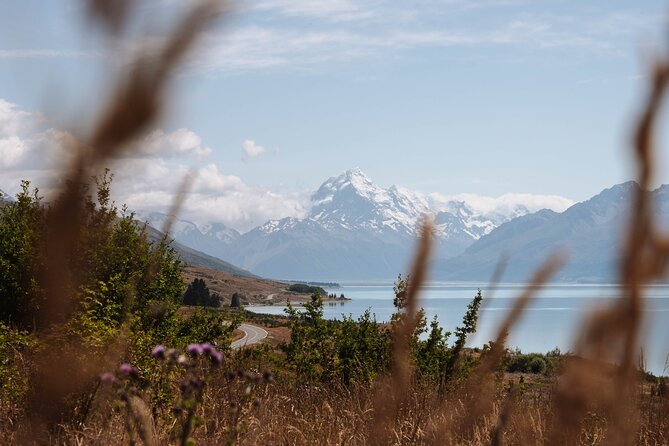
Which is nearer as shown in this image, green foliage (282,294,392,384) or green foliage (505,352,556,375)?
green foliage (282,294,392,384)

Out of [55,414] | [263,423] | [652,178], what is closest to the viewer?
[652,178]

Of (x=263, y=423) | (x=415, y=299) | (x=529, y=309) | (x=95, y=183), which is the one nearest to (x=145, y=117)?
(x=95, y=183)

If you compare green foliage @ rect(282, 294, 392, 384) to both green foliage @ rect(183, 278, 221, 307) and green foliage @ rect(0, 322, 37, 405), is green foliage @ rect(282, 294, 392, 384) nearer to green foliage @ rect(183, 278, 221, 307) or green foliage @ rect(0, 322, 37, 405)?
green foliage @ rect(0, 322, 37, 405)

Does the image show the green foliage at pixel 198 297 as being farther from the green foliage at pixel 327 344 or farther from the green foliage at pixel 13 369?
the green foliage at pixel 13 369

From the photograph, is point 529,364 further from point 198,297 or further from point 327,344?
point 198,297

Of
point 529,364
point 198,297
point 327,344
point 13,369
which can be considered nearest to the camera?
point 13,369

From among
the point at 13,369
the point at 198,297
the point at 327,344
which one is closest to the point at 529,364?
the point at 327,344

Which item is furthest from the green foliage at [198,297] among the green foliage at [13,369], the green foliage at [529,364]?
the green foliage at [13,369]

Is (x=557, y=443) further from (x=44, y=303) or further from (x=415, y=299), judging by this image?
(x=44, y=303)

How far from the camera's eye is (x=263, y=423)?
6.06 meters

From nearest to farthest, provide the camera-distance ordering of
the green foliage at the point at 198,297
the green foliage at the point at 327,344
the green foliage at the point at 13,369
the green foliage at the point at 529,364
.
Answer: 1. the green foliage at the point at 13,369
2. the green foliage at the point at 327,344
3. the green foliage at the point at 529,364
4. the green foliage at the point at 198,297

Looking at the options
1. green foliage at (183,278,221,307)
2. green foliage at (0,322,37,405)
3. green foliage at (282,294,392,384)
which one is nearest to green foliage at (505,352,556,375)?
green foliage at (282,294,392,384)

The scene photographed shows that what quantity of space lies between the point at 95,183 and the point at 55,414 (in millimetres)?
430

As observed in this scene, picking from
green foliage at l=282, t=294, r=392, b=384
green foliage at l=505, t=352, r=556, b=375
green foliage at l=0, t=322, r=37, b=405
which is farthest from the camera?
green foliage at l=505, t=352, r=556, b=375
